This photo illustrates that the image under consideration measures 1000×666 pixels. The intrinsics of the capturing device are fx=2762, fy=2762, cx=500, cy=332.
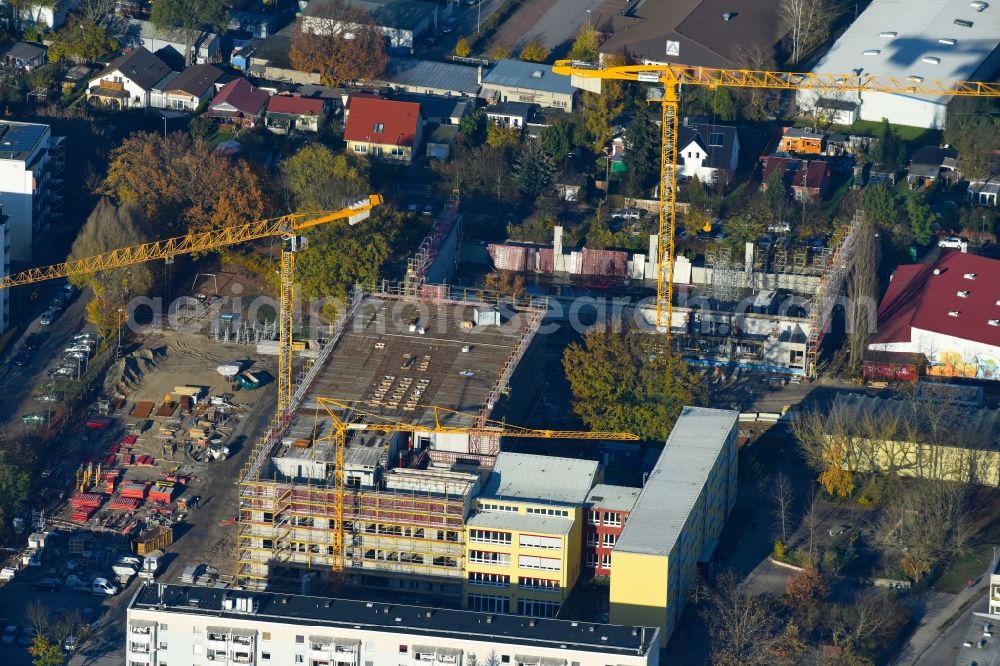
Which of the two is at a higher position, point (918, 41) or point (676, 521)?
point (918, 41)

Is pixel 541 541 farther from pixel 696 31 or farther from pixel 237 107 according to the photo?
pixel 696 31

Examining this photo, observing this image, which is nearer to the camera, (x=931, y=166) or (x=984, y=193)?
(x=984, y=193)

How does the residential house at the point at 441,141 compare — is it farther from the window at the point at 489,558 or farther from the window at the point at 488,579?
the window at the point at 488,579

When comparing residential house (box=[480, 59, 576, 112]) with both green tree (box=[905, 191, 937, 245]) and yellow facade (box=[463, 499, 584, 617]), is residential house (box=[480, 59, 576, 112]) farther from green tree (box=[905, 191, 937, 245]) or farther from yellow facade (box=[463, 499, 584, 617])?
yellow facade (box=[463, 499, 584, 617])

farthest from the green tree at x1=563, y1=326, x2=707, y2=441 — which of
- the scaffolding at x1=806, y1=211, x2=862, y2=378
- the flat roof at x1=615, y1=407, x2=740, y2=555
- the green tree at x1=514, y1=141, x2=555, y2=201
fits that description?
the green tree at x1=514, y1=141, x2=555, y2=201

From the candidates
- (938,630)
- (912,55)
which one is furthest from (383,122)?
(938,630)

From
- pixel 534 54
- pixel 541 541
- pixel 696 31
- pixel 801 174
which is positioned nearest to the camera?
pixel 541 541
